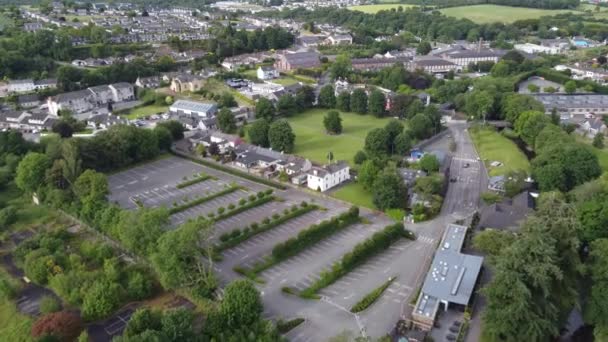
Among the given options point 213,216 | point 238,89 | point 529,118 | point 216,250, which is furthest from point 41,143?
point 529,118

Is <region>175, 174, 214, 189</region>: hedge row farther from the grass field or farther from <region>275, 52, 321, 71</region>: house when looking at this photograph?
the grass field

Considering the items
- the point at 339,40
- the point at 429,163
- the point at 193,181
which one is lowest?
the point at 193,181

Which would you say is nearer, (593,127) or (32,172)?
(32,172)

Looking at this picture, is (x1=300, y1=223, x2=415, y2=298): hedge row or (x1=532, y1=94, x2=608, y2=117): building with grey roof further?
(x1=532, y1=94, x2=608, y2=117): building with grey roof

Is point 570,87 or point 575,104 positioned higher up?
point 570,87

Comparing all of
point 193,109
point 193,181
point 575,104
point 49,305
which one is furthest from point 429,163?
point 193,109

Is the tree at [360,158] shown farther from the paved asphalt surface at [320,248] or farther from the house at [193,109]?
the house at [193,109]

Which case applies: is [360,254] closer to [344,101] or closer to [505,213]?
[505,213]

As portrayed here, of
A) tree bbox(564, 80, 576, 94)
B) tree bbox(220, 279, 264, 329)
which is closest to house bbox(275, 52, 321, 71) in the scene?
tree bbox(564, 80, 576, 94)
